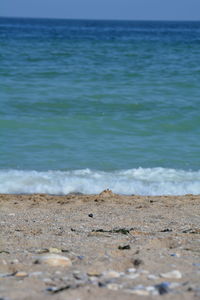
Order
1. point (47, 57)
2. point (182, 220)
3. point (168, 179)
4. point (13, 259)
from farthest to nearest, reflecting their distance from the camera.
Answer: point (47, 57) < point (168, 179) < point (182, 220) < point (13, 259)

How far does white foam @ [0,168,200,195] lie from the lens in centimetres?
891

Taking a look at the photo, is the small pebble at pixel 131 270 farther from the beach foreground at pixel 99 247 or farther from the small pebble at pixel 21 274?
the small pebble at pixel 21 274

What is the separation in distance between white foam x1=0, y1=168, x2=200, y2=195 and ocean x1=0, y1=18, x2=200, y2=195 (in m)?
0.02

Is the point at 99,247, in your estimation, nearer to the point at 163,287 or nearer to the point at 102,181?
the point at 163,287

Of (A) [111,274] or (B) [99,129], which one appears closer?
(A) [111,274]

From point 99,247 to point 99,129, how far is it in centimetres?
795

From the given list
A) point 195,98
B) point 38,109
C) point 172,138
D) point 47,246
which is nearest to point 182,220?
point 47,246

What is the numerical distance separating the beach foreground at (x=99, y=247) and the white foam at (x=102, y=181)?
0.59 meters

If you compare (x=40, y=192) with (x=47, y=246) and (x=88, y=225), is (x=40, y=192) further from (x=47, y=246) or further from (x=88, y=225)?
(x=47, y=246)

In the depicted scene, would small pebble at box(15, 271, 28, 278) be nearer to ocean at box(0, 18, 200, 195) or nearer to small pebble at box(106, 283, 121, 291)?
small pebble at box(106, 283, 121, 291)

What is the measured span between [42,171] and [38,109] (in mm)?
5131

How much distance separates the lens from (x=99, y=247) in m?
4.93

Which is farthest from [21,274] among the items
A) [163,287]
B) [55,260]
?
[163,287]

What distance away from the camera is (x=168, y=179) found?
942cm
